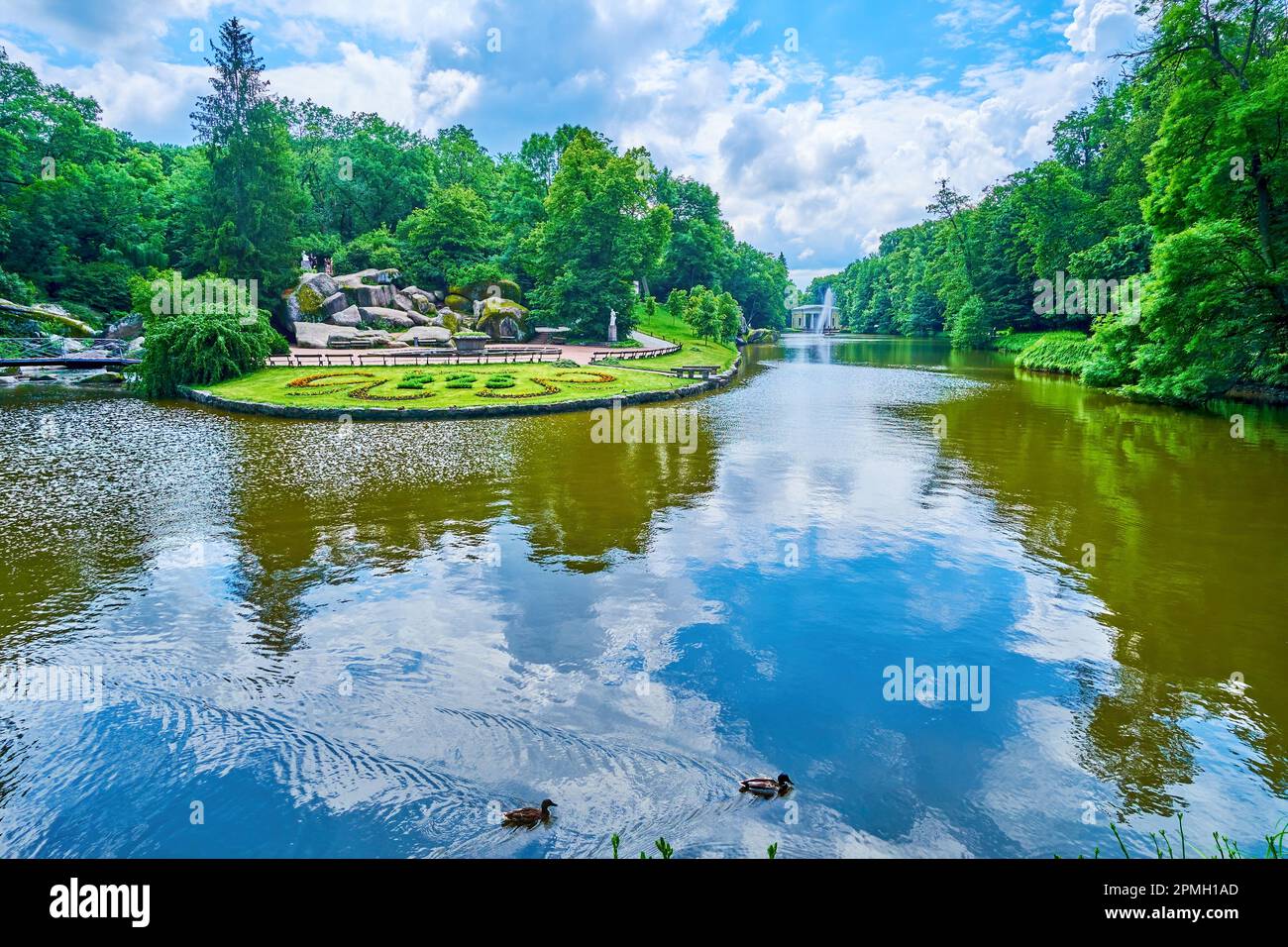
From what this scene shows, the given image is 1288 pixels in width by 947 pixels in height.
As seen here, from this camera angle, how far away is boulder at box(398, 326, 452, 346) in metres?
43.3

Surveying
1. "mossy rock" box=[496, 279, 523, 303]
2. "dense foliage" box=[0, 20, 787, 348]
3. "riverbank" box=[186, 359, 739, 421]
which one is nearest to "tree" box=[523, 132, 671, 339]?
"dense foliage" box=[0, 20, 787, 348]

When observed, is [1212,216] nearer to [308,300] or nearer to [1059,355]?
[1059,355]

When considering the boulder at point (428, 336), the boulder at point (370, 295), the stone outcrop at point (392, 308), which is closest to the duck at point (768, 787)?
the boulder at point (428, 336)

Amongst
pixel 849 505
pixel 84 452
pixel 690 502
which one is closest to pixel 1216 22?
pixel 849 505

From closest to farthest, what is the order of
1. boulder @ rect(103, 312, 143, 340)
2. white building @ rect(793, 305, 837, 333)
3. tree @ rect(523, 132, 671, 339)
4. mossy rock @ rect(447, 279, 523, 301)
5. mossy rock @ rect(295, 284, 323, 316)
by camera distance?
boulder @ rect(103, 312, 143, 340) → mossy rock @ rect(295, 284, 323, 316) → tree @ rect(523, 132, 671, 339) → mossy rock @ rect(447, 279, 523, 301) → white building @ rect(793, 305, 837, 333)

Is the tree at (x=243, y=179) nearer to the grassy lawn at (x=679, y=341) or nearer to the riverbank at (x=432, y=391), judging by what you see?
the riverbank at (x=432, y=391)

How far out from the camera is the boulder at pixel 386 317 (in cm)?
4612

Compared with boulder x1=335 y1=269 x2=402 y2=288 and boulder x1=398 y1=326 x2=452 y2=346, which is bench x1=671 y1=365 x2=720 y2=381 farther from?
boulder x1=335 y1=269 x2=402 y2=288

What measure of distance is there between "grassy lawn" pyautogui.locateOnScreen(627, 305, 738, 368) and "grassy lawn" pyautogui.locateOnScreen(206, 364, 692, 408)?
7337mm

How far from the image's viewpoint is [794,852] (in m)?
5.10

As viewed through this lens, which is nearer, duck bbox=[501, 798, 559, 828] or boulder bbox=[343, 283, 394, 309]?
duck bbox=[501, 798, 559, 828]

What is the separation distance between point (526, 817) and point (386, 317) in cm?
4632

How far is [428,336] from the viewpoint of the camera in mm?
44031
